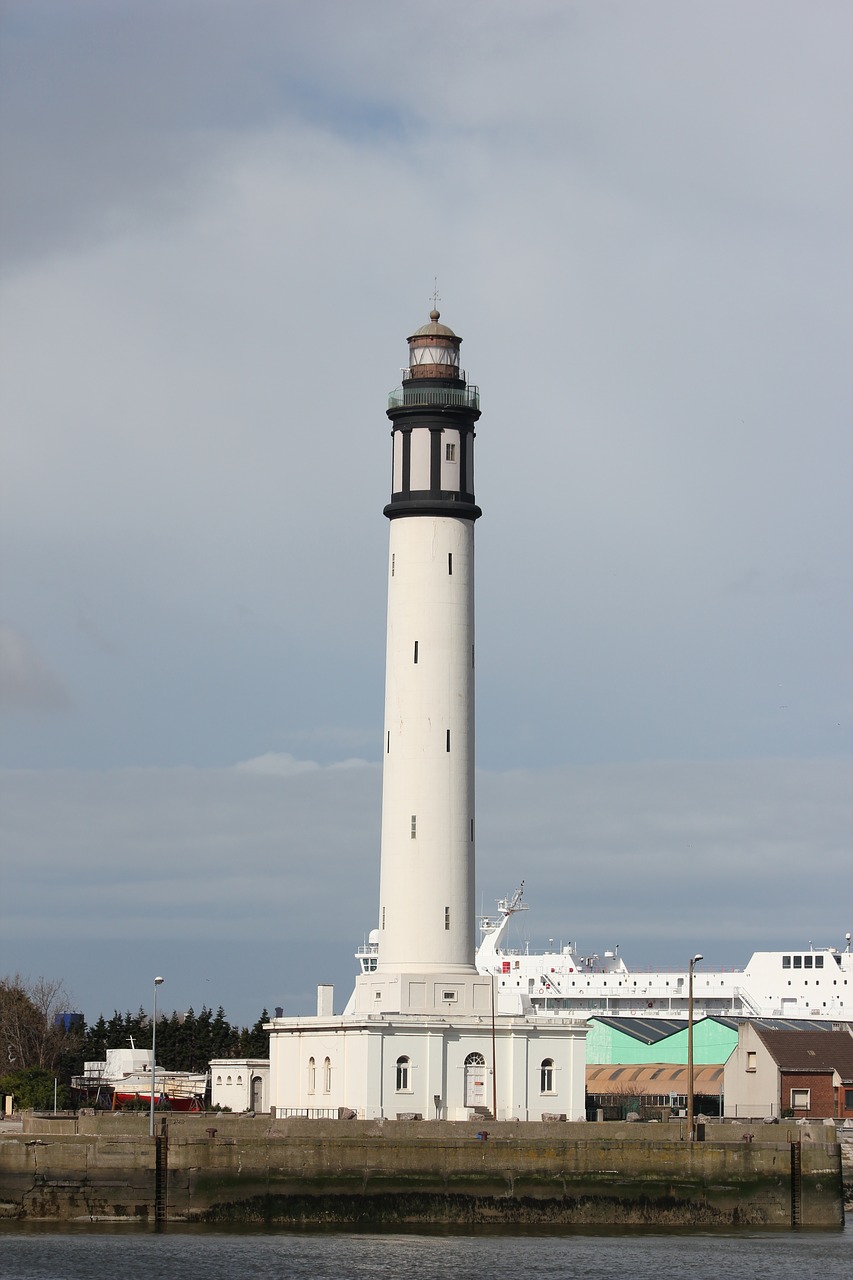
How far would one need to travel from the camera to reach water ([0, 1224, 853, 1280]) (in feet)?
165

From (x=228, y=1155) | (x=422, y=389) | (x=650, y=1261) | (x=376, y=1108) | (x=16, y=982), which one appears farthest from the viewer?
(x=16, y=982)

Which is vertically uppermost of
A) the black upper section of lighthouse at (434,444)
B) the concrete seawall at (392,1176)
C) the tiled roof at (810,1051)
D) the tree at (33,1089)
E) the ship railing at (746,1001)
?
the black upper section of lighthouse at (434,444)

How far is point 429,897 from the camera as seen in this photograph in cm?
6688

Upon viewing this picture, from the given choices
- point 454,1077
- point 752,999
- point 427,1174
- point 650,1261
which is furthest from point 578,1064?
point 752,999

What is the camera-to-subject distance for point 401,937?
6706cm

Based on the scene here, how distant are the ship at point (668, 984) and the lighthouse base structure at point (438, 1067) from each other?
44629 mm

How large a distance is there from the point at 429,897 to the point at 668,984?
169 feet

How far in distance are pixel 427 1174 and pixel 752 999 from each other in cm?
5687

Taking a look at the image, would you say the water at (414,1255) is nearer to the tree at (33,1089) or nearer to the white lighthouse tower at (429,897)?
the white lighthouse tower at (429,897)

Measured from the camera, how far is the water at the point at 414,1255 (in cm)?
5031

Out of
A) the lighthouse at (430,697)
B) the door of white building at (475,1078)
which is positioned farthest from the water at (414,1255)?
the lighthouse at (430,697)

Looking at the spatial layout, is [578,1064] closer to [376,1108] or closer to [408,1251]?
[376,1108]

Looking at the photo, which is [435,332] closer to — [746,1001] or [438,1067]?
[438,1067]

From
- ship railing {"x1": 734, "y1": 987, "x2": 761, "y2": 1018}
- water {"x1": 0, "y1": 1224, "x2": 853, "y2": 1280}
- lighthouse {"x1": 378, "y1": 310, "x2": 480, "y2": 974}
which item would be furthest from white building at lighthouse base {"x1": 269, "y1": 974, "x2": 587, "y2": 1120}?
ship railing {"x1": 734, "y1": 987, "x2": 761, "y2": 1018}
